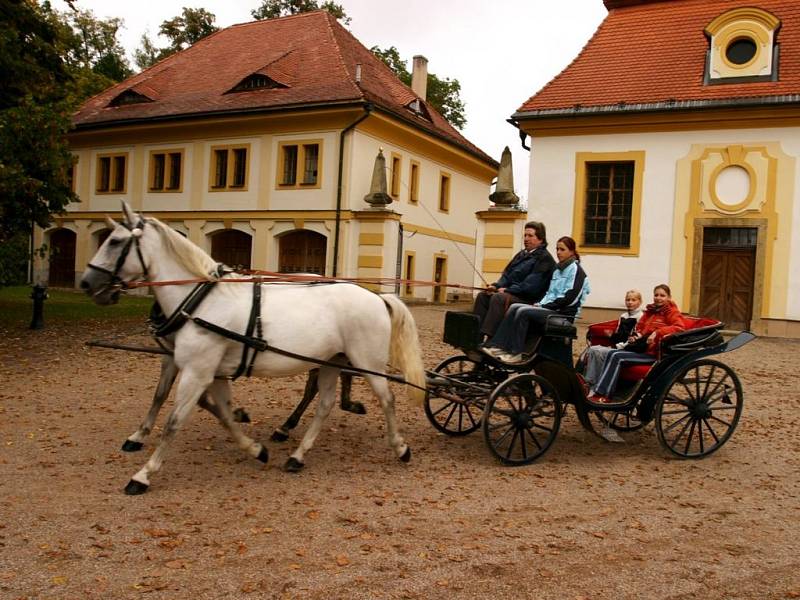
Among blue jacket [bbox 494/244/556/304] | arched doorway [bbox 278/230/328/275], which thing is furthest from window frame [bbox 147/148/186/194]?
blue jacket [bbox 494/244/556/304]

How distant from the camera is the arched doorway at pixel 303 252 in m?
23.5

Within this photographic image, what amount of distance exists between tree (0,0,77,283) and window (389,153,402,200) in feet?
40.7

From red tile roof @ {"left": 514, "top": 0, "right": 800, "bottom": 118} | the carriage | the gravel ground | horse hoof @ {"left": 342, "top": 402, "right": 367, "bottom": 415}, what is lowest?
the gravel ground

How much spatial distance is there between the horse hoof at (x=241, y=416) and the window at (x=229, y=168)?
725 inches

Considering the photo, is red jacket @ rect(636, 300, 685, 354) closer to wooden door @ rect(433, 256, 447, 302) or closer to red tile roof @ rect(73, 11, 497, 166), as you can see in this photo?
red tile roof @ rect(73, 11, 497, 166)

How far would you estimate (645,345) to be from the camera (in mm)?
6734

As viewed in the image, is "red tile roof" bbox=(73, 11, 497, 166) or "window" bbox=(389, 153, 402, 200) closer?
"red tile roof" bbox=(73, 11, 497, 166)

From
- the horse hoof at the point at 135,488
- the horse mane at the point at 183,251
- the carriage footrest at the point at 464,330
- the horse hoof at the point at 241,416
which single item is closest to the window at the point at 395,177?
the horse hoof at the point at 241,416

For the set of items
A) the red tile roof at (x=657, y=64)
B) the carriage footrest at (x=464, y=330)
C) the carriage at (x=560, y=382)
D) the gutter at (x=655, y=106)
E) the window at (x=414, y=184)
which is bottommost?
the carriage at (x=560, y=382)

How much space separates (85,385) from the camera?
893 cm

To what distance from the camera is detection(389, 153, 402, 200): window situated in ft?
80.0

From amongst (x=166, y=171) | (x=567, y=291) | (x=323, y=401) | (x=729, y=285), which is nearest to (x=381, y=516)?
(x=323, y=401)

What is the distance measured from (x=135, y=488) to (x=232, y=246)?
68.7 feet

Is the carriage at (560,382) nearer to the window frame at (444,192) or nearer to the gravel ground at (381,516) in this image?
the gravel ground at (381,516)
